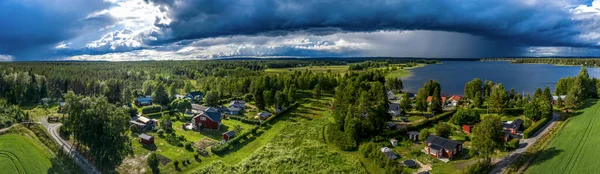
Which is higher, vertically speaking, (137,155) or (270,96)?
(270,96)

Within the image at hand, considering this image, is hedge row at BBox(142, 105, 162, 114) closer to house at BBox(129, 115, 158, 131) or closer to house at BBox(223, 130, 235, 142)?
house at BBox(129, 115, 158, 131)

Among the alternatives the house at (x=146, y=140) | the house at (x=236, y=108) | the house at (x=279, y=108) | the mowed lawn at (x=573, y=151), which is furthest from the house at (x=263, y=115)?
the mowed lawn at (x=573, y=151)

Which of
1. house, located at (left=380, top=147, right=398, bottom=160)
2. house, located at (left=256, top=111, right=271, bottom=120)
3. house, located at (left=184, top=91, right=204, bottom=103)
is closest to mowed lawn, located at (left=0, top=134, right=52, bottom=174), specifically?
house, located at (left=256, top=111, right=271, bottom=120)

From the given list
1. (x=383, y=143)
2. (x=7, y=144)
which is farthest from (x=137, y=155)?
(x=383, y=143)

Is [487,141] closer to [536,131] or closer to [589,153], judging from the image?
[589,153]

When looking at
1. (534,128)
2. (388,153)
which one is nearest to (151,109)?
(388,153)

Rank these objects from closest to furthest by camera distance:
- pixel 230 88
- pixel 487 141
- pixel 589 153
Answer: pixel 487 141, pixel 589 153, pixel 230 88

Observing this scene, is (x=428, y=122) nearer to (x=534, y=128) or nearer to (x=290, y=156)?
(x=534, y=128)
